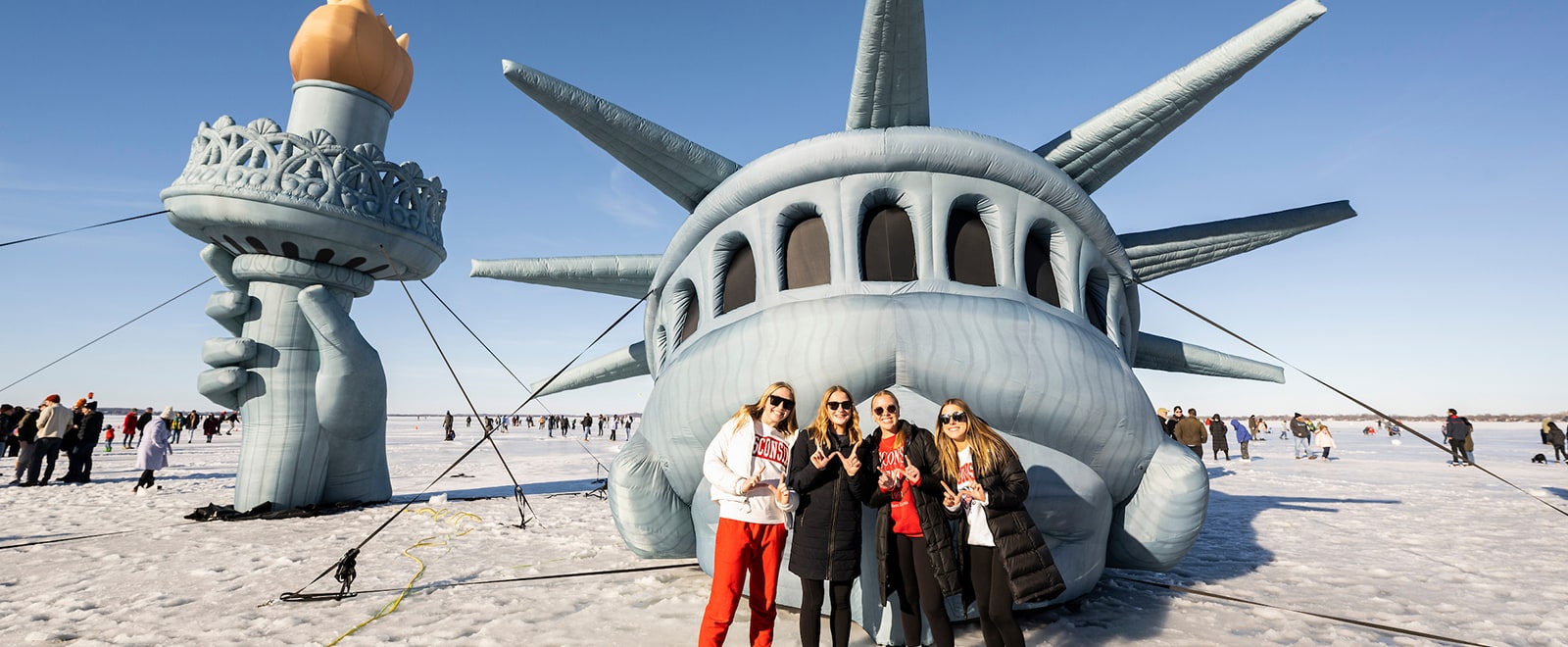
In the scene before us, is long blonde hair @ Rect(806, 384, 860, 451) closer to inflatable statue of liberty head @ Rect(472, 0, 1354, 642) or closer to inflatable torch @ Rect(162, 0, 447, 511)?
inflatable statue of liberty head @ Rect(472, 0, 1354, 642)

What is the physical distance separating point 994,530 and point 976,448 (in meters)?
0.42

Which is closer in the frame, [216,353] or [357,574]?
[357,574]

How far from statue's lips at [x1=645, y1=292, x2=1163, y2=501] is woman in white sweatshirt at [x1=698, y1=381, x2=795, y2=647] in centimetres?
58

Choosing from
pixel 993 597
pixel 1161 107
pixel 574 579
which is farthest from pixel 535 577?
pixel 1161 107

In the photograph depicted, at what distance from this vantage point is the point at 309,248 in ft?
31.9

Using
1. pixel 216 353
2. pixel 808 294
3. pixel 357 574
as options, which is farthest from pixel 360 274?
pixel 808 294

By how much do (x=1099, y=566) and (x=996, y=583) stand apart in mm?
1559

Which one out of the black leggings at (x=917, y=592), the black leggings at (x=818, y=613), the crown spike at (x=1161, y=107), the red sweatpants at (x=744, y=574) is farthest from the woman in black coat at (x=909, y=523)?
the crown spike at (x=1161, y=107)

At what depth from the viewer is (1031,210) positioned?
5012mm

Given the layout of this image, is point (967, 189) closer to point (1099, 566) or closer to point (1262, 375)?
point (1099, 566)

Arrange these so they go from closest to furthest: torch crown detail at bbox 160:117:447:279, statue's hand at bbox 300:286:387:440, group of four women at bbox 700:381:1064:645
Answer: group of four women at bbox 700:381:1064:645
torch crown detail at bbox 160:117:447:279
statue's hand at bbox 300:286:387:440

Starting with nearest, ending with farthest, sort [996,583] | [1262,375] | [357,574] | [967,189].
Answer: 1. [996,583]
2. [967,189]
3. [357,574]
4. [1262,375]

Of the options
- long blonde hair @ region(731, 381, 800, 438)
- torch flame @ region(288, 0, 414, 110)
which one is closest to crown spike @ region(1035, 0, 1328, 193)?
long blonde hair @ region(731, 381, 800, 438)

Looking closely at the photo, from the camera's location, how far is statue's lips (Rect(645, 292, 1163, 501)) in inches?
163
